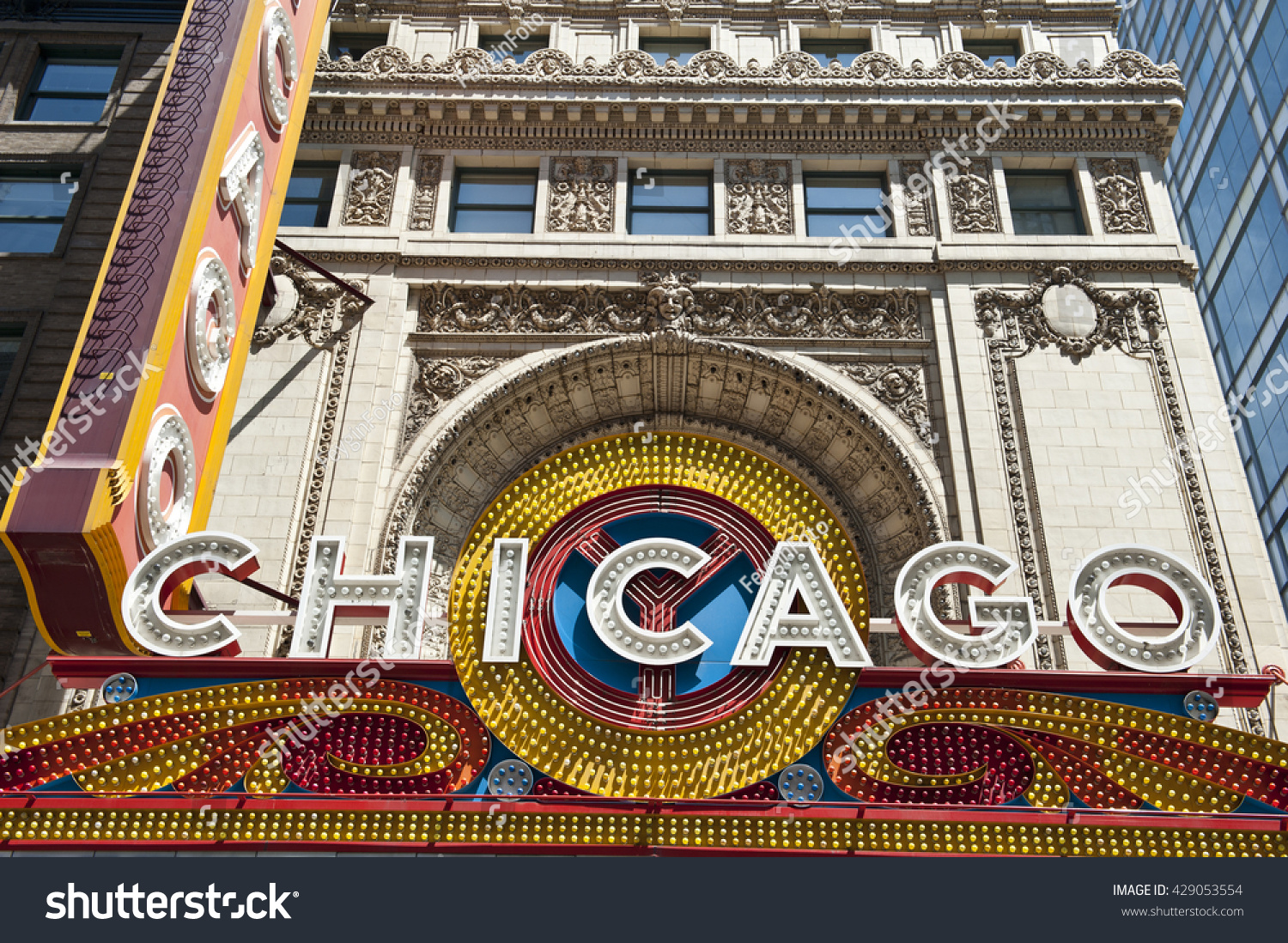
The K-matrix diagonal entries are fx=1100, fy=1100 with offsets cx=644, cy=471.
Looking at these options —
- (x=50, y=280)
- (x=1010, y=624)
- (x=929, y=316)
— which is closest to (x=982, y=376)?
(x=929, y=316)

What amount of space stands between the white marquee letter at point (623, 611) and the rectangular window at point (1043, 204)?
1236 centimetres

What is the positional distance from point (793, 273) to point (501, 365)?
5.82m

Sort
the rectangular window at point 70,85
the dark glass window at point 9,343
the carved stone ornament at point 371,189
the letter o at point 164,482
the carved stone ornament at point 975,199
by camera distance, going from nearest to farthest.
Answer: the letter o at point 164,482 < the dark glass window at point 9,343 < the carved stone ornament at point 975,199 < the carved stone ornament at point 371,189 < the rectangular window at point 70,85

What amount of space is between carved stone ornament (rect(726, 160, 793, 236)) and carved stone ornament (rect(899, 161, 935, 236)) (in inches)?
91.0

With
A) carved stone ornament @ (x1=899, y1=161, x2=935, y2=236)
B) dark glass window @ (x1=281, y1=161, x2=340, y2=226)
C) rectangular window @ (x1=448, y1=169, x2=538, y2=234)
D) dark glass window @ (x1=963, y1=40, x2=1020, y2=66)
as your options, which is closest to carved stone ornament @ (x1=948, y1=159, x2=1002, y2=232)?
carved stone ornament @ (x1=899, y1=161, x2=935, y2=236)

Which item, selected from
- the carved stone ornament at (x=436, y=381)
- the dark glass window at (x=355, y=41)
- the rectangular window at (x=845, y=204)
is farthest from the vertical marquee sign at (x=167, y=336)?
the rectangular window at (x=845, y=204)

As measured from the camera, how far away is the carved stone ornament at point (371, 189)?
21.7 meters

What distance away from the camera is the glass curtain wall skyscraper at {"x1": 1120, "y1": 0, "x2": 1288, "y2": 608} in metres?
35.1

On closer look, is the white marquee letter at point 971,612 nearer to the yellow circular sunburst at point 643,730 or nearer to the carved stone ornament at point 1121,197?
the yellow circular sunburst at point 643,730

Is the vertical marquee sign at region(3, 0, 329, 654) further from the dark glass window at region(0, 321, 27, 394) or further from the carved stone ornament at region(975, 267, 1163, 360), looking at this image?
the carved stone ornament at region(975, 267, 1163, 360)

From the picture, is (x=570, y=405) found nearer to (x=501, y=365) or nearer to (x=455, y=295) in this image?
(x=501, y=365)

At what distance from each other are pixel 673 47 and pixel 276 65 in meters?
10.3

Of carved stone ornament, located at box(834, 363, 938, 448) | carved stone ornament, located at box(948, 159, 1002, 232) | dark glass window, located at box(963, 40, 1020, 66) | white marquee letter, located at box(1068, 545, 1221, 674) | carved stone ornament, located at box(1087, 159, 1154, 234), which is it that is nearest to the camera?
white marquee letter, located at box(1068, 545, 1221, 674)

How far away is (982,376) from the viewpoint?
63.9 ft
